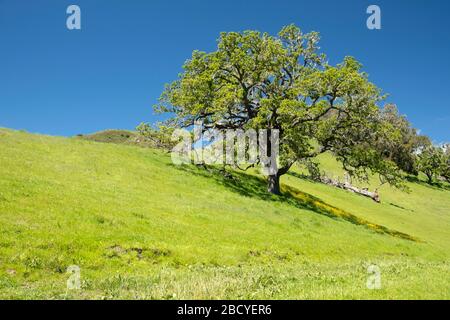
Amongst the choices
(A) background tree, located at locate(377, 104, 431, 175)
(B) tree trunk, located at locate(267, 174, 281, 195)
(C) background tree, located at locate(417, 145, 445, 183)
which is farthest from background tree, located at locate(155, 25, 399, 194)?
(C) background tree, located at locate(417, 145, 445, 183)

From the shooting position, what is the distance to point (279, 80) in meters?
43.5

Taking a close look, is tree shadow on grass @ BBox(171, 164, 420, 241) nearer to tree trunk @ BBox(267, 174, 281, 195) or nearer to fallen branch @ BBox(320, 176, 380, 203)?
tree trunk @ BBox(267, 174, 281, 195)

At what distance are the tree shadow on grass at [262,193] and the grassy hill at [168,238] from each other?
12.3 inches

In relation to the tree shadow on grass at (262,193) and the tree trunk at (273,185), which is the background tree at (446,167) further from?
the tree trunk at (273,185)

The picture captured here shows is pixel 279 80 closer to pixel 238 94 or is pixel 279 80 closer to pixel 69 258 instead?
pixel 238 94

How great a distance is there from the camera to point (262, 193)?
143 ft

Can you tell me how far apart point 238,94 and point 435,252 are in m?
22.8

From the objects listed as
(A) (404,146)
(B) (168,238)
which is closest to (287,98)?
(B) (168,238)

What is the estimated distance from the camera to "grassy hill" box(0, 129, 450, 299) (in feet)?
45.7

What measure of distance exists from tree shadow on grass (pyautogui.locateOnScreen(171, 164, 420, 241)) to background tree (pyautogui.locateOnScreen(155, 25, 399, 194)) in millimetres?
2623

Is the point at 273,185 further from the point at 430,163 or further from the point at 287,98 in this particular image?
the point at 430,163

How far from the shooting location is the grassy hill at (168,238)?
13.9m
